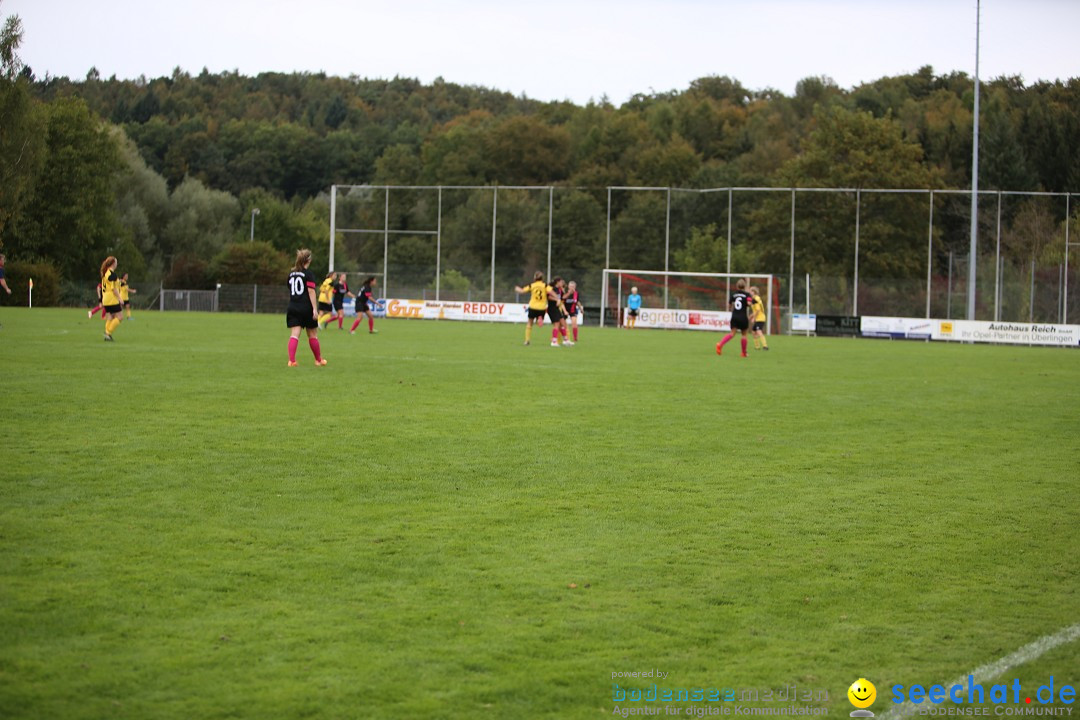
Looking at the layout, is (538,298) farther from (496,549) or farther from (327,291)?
(496,549)

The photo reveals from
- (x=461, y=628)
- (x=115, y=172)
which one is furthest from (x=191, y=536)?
(x=115, y=172)

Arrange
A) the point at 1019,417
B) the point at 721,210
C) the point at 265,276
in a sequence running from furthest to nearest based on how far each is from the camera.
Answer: the point at 265,276 < the point at 721,210 < the point at 1019,417

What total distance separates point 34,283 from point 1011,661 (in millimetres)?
60224

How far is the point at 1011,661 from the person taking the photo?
5418 mm

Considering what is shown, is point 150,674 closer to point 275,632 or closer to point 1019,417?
point 275,632

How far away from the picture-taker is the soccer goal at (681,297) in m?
49.9

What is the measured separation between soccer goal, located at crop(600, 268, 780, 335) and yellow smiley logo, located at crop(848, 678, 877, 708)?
4428 centimetres

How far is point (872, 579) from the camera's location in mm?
6844

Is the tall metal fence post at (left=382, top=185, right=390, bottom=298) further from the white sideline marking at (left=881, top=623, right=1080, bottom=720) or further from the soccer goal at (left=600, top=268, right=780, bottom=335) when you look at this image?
the white sideline marking at (left=881, top=623, right=1080, bottom=720)

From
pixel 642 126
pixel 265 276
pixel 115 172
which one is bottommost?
pixel 265 276

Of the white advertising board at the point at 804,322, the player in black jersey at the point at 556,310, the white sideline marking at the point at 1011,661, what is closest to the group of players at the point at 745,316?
the player in black jersey at the point at 556,310

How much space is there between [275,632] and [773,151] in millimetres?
84674

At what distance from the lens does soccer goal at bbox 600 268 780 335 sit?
164ft

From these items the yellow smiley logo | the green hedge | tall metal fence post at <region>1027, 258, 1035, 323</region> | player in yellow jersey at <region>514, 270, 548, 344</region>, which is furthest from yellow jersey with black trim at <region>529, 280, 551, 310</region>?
the green hedge
